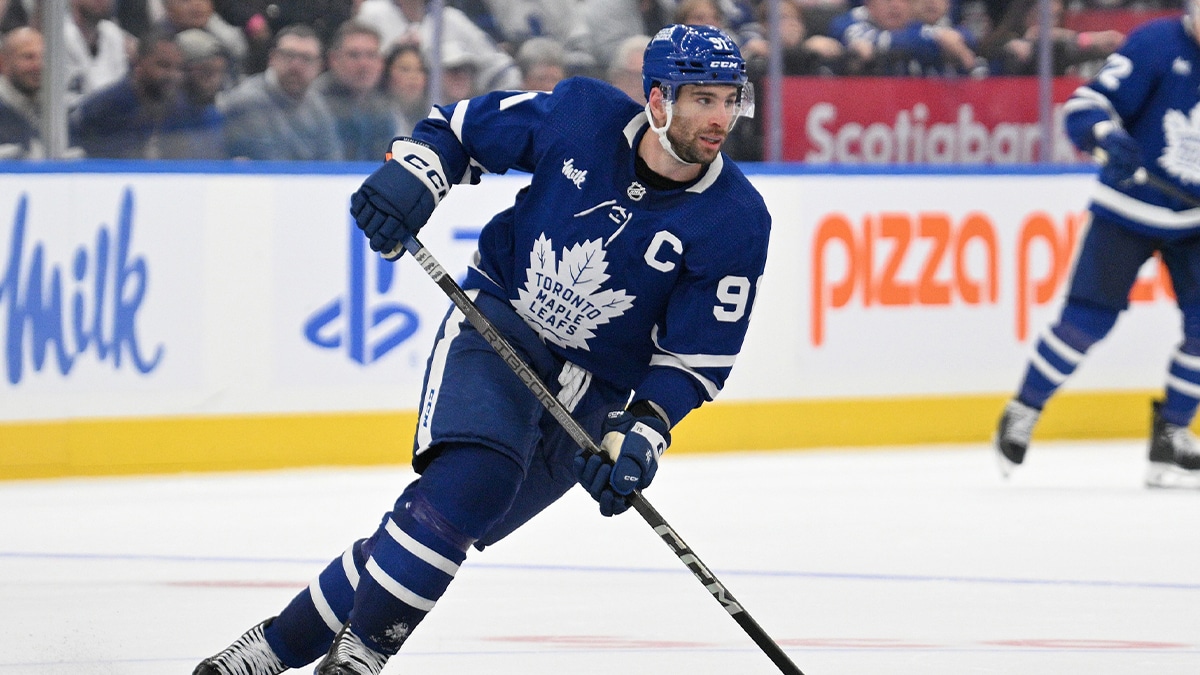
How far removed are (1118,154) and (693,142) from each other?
340 centimetres

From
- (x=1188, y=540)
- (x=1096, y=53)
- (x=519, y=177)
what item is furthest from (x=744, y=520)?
(x=1096, y=53)

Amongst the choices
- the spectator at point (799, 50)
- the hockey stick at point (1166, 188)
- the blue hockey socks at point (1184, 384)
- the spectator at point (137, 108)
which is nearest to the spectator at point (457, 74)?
the spectator at point (137, 108)

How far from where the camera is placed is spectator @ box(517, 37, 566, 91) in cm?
720

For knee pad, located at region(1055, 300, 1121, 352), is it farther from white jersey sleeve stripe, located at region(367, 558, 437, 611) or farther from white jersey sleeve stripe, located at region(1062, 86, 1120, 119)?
white jersey sleeve stripe, located at region(367, 558, 437, 611)

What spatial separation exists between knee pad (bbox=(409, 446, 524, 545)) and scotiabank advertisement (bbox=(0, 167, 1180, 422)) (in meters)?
3.29

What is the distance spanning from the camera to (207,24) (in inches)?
262

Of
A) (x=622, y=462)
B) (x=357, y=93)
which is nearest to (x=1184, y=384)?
(x=357, y=93)

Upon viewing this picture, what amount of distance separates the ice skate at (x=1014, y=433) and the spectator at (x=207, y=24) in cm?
259

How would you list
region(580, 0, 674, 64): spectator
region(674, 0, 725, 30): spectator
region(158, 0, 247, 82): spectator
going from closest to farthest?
region(158, 0, 247, 82): spectator < region(580, 0, 674, 64): spectator < region(674, 0, 725, 30): spectator

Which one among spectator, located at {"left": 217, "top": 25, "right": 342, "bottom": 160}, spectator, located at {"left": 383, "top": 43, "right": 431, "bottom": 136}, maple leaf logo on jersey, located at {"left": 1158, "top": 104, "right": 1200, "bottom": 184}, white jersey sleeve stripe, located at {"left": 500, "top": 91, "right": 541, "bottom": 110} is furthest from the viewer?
spectator, located at {"left": 383, "top": 43, "right": 431, "bottom": 136}

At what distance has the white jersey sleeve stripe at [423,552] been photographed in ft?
10.5

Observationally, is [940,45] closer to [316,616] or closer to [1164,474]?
[1164,474]

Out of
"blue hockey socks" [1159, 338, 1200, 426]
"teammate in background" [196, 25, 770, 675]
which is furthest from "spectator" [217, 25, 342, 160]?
"teammate in background" [196, 25, 770, 675]

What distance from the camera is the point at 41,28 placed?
6.39 meters
